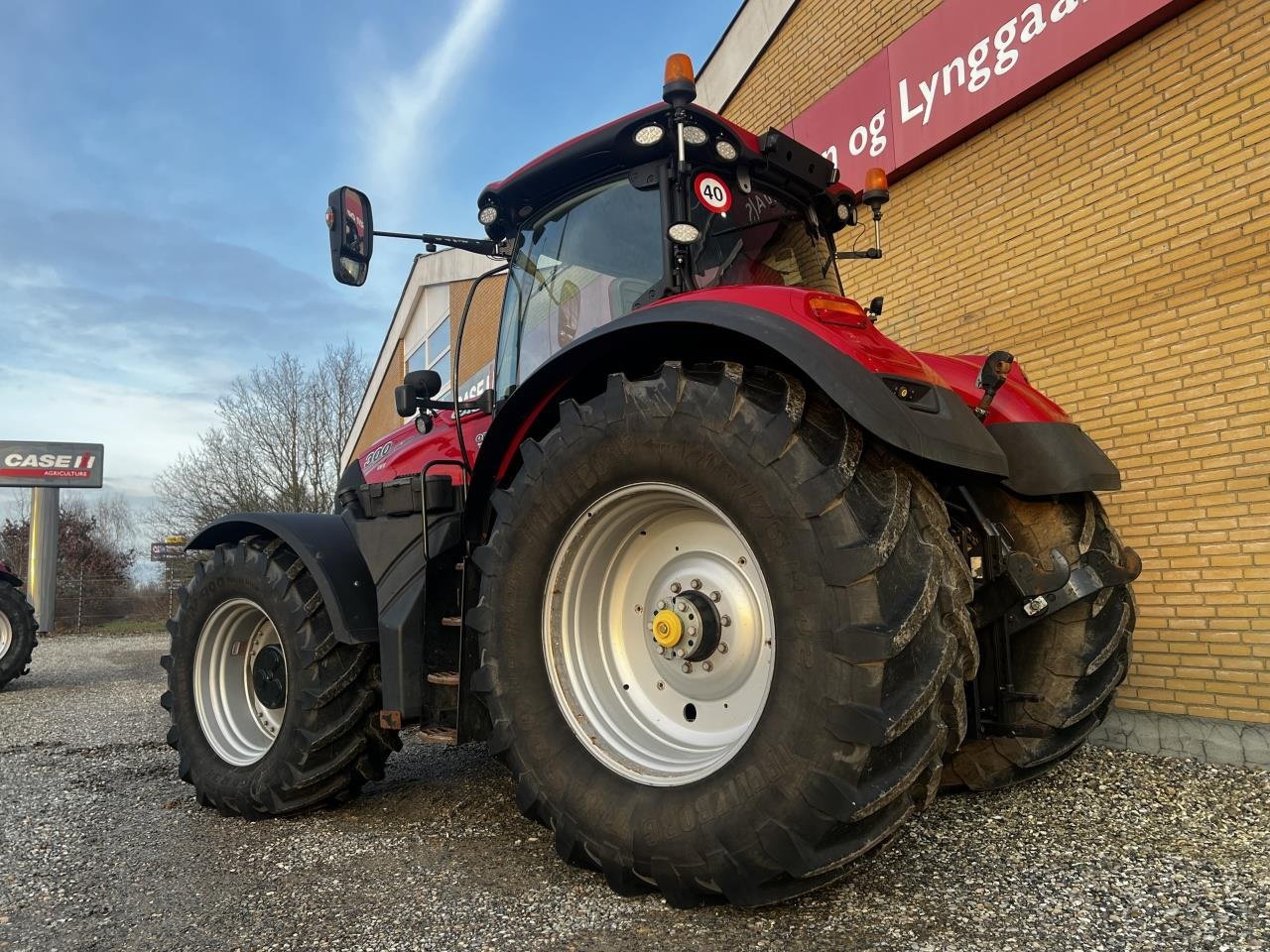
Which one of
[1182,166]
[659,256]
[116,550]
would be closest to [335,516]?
[659,256]

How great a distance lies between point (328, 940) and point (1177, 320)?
16.4 feet

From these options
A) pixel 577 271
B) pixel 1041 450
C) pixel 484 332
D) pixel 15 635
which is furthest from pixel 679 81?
pixel 15 635

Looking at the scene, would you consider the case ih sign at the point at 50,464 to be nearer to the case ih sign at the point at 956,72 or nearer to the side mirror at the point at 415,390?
the case ih sign at the point at 956,72

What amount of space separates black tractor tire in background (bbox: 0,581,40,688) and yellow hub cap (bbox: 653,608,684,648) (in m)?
9.57

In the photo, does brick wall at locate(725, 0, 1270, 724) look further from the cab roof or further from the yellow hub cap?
the yellow hub cap

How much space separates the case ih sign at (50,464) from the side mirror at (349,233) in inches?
696

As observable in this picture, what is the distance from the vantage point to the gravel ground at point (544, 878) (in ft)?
6.94

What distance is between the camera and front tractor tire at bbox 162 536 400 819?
10.8 ft

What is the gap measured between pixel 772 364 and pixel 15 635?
404 inches

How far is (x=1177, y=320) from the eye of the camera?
4703mm

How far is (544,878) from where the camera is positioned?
2541 millimetres

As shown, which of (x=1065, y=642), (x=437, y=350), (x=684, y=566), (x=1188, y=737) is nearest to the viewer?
(x=684, y=566)

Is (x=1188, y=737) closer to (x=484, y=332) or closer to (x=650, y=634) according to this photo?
(x=650, y=634)

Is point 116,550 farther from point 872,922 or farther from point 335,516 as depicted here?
point 872,922
